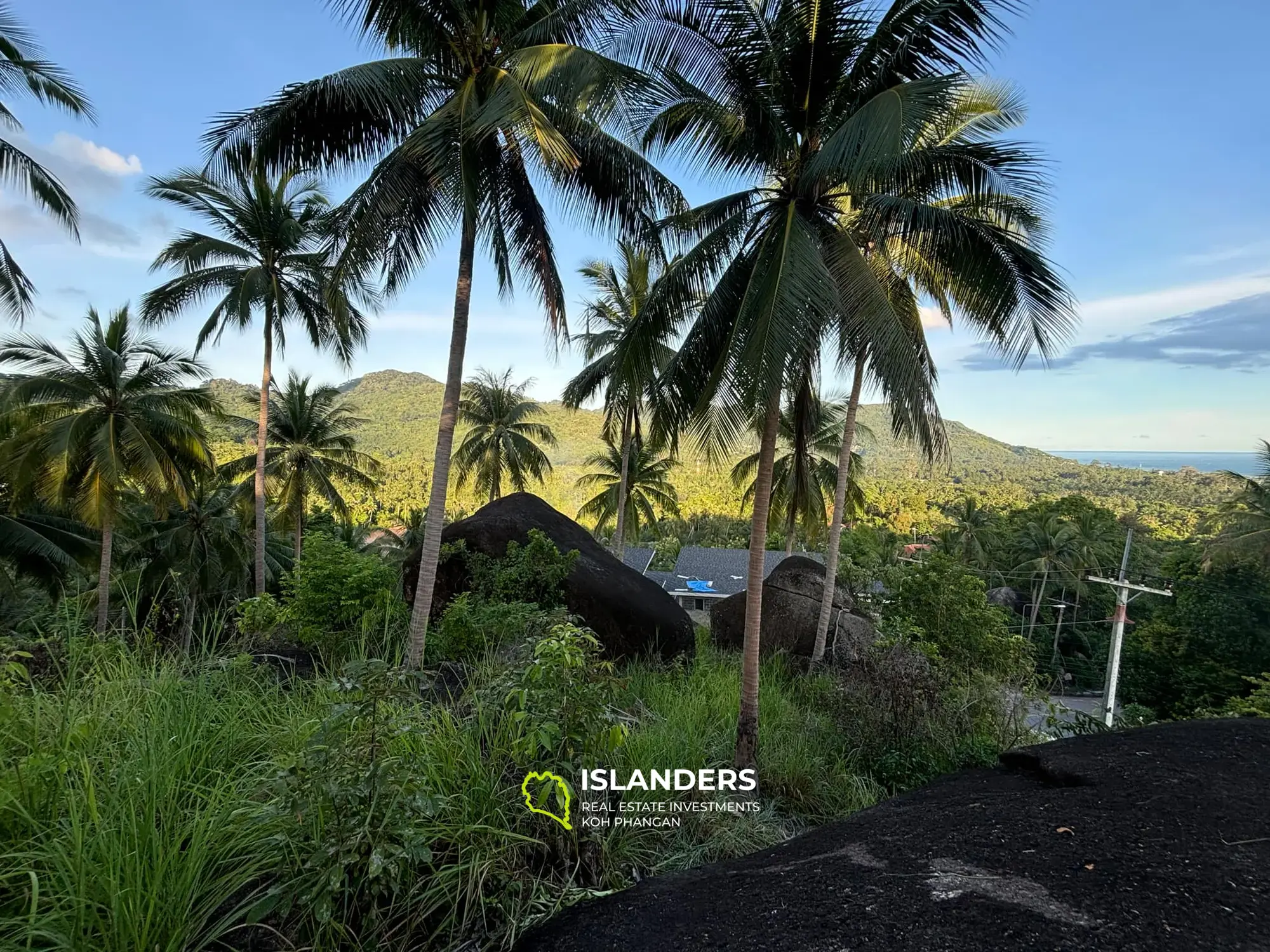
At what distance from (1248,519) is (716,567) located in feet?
71.8

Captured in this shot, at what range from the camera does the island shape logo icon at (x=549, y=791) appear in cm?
292

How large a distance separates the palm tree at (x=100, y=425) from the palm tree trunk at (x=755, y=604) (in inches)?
561

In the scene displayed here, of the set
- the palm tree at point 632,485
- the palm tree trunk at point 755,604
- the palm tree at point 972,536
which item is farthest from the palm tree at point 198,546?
the palm tree at point 972,536

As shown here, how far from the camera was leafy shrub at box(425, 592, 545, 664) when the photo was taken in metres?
7.69

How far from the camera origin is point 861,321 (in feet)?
17.6

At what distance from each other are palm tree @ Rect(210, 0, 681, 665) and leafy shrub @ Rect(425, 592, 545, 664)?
796mm

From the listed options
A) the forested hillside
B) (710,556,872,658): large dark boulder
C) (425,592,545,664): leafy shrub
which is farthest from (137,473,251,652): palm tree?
(710,556,872,658): large dark boulder

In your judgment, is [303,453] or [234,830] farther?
[303,453]

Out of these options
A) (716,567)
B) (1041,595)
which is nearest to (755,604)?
(716,567)

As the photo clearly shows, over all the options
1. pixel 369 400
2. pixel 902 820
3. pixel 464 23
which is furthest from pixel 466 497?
pixel 902 820

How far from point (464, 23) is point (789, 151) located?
14.0 feet

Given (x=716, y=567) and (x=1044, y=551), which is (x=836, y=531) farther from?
(x=1044, y=551)

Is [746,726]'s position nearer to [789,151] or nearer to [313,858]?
[313,858]

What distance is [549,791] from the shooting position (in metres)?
2.91
